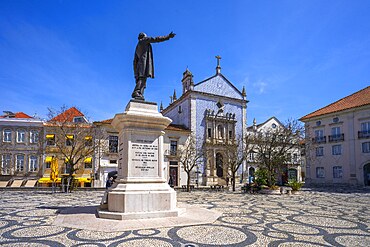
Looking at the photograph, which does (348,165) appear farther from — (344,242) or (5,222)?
(5,222)

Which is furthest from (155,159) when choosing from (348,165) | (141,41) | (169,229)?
(348,165)

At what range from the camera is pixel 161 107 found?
48.6 meters

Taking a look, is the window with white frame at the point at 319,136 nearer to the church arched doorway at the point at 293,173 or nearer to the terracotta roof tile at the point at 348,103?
the terracotta roof tile at the point at 348,103

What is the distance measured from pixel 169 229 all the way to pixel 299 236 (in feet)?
9.47

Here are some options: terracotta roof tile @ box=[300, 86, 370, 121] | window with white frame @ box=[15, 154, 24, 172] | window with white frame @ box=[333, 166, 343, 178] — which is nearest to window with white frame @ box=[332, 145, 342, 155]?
window with white frame @ box=[333, 166, 343, 178]

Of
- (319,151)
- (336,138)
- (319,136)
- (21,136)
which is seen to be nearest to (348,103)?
(336,138)

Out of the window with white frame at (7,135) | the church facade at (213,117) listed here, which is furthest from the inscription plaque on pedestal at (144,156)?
the window with white frame at (7,135)

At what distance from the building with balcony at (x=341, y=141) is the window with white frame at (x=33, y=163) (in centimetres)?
3156

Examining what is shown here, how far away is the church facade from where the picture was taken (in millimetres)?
35719

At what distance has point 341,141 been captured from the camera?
35812mm

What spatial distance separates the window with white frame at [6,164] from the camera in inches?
1261

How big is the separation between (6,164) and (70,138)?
13848mm

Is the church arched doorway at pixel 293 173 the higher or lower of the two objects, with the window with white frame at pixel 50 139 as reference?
lower

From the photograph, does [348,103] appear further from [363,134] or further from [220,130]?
[220,130]
